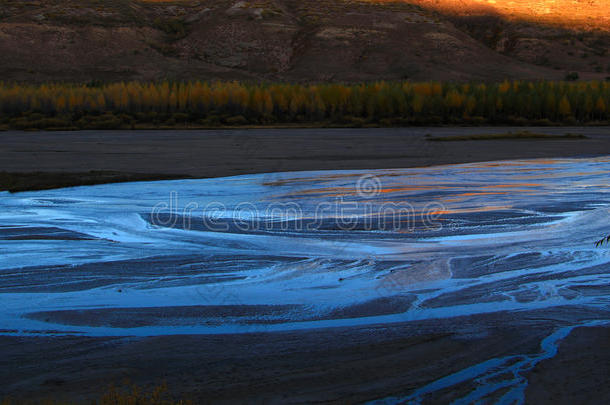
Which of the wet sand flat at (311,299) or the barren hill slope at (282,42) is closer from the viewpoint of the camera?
the wet sand flat at (311,299)

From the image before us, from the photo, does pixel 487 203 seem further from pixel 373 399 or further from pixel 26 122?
pixel 26 122

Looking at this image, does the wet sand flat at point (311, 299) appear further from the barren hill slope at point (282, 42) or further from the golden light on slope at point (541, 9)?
the golden light on slope at point (541, 9)

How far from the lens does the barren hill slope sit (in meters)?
56.9

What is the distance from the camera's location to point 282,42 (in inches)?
2566

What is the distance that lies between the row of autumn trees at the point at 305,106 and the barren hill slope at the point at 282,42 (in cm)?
2395

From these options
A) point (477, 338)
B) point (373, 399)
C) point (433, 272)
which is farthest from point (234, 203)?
point (373, 399)

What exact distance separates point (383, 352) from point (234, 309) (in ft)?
5.27

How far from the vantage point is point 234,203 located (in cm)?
1194

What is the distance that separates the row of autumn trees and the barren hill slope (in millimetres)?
23951

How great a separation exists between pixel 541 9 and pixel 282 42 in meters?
29.2

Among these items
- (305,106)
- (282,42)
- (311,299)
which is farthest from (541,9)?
(311,299)

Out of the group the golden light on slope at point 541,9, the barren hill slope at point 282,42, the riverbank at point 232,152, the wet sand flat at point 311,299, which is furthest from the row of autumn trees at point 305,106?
the golden light on slope at point 541,9

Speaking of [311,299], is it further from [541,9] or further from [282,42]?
[541,9]

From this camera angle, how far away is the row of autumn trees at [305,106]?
95.6 feet
